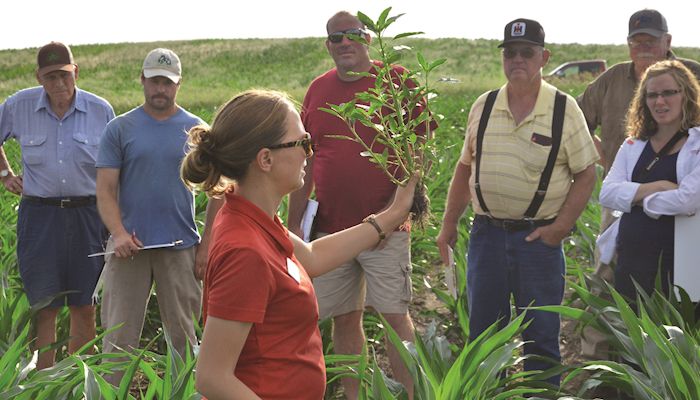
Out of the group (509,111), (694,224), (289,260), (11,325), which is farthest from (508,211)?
(11,325)

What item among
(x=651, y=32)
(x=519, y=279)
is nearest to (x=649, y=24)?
(x=651, y=32)

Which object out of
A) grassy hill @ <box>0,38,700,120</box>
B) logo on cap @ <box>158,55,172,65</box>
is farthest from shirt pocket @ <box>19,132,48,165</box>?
grassy hill @ <box>0,38,700,120</box>

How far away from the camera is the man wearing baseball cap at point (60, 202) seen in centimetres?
498

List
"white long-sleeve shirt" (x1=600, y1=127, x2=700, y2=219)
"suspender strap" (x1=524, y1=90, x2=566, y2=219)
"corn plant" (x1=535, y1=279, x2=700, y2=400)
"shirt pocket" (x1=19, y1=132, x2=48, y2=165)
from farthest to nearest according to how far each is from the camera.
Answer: "shirt pocket" (x1=19, y1=132, x2=48, y2=165) → "suspender strap" (x1=524, y1=90, x2=566, y2=219) → "white long-sleeve shirt" (x1=600, y1=127, x2=700, y2=219) → "corn plant" (x1=535, y1=279, x2=700, y2=400)

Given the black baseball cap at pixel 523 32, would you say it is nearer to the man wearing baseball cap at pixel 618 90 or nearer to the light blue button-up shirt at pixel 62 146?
the man wearing baseball cap at pixel 618 90

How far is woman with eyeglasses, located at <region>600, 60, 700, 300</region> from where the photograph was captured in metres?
4.05

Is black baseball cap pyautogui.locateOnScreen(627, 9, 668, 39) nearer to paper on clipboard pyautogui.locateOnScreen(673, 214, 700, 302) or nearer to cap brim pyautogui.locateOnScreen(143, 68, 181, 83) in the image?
paper on clipboard pyautogui.locateOnScreen(673, 214, 700, 302)

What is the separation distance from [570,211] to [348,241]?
159 cm

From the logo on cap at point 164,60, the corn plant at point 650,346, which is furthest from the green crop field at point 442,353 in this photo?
the logo on cap at point 164,60

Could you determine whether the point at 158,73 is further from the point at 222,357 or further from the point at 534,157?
the point at 222,357

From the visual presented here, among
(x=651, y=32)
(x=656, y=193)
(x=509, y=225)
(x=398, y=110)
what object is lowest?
(x=509, y=225)

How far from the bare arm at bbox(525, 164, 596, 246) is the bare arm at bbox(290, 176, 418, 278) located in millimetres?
1449

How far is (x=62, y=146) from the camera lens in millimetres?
4984

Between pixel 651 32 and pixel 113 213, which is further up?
pixel 651 32
